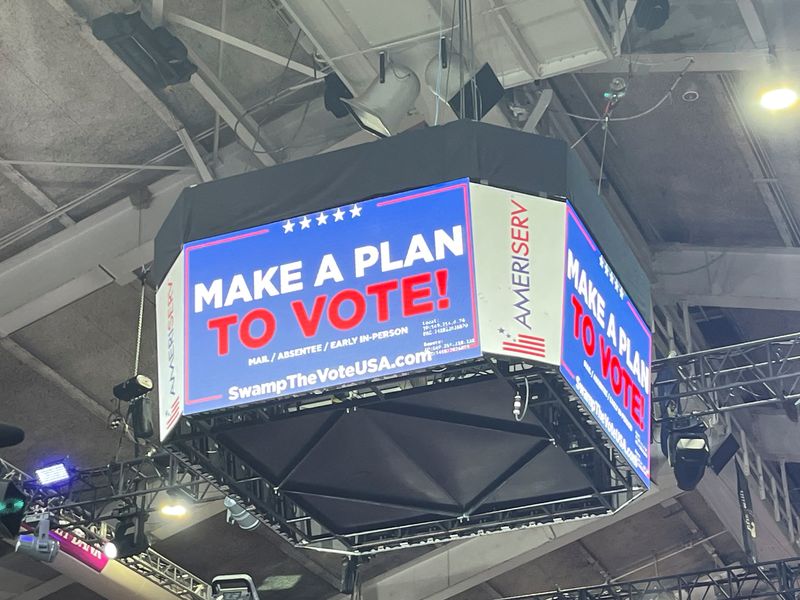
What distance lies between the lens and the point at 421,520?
24.0 feet

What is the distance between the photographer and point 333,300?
589 centimetres

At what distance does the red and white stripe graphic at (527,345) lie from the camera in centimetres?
557

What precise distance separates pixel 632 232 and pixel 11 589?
9.75 m

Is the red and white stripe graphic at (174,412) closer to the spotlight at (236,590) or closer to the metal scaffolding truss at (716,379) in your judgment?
the spotlight at (236,590)

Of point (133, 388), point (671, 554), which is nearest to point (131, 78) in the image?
point (133, 388)

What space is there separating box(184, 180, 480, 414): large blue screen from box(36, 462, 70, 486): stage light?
8.64m

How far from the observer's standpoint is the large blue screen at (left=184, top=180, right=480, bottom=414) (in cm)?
566

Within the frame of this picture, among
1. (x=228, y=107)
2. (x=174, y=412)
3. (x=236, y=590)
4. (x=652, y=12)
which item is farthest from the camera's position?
(x=236, y=590)

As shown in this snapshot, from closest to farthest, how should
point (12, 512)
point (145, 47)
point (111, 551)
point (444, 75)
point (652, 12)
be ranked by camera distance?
1. point (444, 75)
2. point (652, 12)
3. point (12, 512)
4. point (145, 47)
5. point (111, 551)

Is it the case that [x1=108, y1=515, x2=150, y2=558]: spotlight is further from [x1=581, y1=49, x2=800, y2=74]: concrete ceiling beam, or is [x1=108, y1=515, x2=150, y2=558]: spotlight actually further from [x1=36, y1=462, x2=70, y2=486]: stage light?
[x1=581, y1=49, x2=800, y2=74]: concrete ceiling beam

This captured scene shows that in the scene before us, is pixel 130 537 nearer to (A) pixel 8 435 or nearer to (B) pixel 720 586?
(B) pixel 720 586

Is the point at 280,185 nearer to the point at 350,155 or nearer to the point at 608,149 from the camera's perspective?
the point at 350,155

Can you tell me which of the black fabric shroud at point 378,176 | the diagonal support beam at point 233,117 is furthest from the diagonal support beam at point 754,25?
the diagonal support beam at point 233,117

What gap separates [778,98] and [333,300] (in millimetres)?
5417
